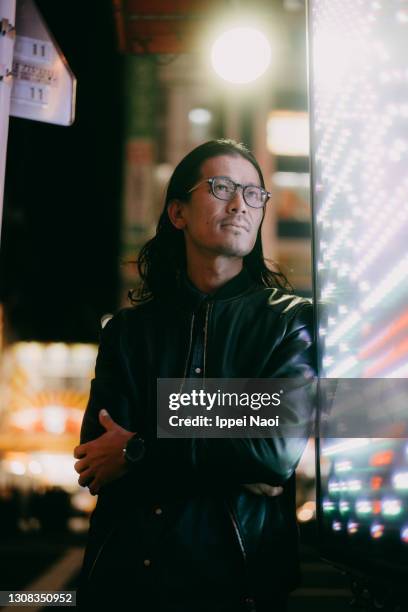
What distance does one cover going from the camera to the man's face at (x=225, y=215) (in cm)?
204

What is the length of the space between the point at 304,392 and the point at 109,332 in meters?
0.75

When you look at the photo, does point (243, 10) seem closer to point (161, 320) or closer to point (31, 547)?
point (161, 320)

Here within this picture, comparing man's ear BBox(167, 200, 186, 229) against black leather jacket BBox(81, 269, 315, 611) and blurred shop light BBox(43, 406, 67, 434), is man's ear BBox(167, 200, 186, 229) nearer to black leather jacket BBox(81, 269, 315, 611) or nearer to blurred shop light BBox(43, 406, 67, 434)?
black leather jacket BBox(81, 269, 315, 611)

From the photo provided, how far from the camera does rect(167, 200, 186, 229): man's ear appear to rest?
227 cm

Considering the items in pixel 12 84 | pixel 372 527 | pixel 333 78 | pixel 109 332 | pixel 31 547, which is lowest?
pixel 31 547

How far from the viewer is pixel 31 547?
1603 cm

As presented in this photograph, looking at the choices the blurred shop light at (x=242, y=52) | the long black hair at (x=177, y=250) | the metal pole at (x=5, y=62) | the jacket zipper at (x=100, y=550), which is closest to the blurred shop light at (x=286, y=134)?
the blurred shop light at (x=242, y=52)

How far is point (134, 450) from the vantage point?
71.4 inches

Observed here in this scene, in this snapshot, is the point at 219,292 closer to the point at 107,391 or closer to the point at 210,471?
the point at 107,391

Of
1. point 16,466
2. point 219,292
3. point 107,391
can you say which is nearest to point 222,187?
point 219,292

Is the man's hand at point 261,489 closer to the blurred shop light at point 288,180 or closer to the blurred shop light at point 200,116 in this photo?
the blurred shop light at point 288,180

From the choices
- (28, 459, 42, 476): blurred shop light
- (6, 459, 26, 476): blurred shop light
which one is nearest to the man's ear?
(6, 459, 26, 476): blurred shop light

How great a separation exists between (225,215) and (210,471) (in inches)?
31.8

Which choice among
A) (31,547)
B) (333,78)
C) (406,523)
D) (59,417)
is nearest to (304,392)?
(406,523)
